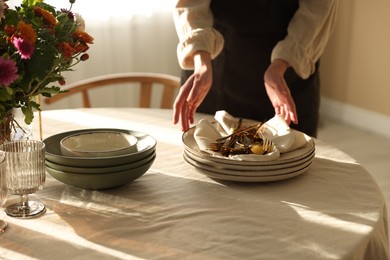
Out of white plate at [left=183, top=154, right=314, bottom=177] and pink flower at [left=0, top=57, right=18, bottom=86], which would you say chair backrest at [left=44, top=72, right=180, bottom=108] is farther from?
pink flower at [left=0, top=57, right=18, bottom=86]

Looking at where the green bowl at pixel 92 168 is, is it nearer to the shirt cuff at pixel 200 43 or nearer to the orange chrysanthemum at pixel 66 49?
the orange chrysanthemum at pixel 66 49

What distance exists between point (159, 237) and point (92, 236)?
0.12 metres

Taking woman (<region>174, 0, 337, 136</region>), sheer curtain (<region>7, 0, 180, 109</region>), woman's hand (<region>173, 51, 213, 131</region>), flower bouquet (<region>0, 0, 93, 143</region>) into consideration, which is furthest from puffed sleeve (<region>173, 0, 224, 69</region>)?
sheer curtain (<region>7, 0, 180, 109</region>)

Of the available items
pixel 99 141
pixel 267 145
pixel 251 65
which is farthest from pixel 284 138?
pixel 251 65

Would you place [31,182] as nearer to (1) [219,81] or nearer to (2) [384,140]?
(1) [219,81]

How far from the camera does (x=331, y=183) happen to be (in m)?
1.48

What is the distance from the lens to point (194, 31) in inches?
78.2

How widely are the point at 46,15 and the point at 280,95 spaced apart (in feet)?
2.47

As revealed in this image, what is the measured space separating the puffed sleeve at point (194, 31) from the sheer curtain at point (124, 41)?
1.73m

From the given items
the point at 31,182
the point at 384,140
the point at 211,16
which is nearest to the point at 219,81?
the point at 211,16

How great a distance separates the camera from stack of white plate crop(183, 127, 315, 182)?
1438 mm

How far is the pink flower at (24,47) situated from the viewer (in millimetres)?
1180

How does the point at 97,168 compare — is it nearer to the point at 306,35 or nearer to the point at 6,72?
the point at 6,72

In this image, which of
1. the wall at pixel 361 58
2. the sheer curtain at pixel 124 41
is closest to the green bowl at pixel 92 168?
the sheer curtain at pixel 124 41
